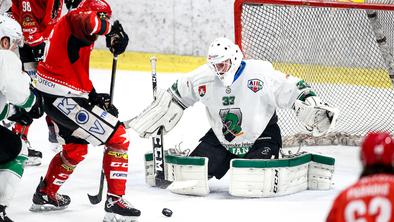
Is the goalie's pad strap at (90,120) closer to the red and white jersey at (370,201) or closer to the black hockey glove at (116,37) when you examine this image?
the black hockey glove at (116,37)

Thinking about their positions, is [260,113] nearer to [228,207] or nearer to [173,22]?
[228,207]

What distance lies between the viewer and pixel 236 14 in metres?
5.67

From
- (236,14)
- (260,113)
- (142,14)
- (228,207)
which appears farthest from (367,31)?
(142,14)

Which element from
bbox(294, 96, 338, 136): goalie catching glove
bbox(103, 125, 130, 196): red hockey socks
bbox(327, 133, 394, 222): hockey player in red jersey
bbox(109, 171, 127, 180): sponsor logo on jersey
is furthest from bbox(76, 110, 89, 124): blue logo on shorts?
bbox(327, 133, 394, 222): hockey player in red jersey

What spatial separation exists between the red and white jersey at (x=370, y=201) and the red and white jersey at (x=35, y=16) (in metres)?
3.46

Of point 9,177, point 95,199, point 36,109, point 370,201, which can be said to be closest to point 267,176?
point 95,199

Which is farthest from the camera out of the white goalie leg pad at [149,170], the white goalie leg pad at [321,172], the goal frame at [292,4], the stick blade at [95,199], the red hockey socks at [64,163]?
the goal frame at [292,4]

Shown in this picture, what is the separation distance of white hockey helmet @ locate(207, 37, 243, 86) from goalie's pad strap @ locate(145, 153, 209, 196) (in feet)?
1.34

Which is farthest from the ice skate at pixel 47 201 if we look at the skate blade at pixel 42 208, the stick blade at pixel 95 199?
the stick blade at pixel 95 199

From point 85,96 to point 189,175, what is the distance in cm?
74

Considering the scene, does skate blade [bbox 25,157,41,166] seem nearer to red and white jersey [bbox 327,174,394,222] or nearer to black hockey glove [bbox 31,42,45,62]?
black hockey glove [bbox 31,42,45,62]

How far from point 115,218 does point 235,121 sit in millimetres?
863

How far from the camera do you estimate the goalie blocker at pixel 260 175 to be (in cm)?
480

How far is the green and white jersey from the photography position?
3.94 metres
